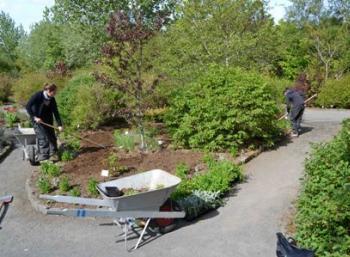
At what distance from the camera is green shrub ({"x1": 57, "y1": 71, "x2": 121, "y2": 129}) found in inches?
546

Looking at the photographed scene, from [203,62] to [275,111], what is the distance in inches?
245

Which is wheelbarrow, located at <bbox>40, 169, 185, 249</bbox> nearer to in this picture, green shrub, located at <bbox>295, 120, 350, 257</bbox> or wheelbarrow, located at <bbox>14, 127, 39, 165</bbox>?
green shrub, located at <bbox>295, 120, 350, 257</bbox>

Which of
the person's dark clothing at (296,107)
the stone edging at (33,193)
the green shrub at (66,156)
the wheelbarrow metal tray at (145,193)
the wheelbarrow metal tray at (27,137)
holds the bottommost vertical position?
the stone edging at (33,193)

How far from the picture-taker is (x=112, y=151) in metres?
11.1

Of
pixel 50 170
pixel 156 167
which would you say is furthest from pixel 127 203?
pixel 50 170

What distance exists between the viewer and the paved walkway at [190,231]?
6125mm

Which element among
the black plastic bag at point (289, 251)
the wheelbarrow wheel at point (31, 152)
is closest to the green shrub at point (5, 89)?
the wheelbarrow wheel at point (31, 152)

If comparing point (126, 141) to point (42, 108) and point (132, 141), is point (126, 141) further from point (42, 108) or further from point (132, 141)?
point (42, 108)

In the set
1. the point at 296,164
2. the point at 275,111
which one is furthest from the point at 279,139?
the point at 296,164

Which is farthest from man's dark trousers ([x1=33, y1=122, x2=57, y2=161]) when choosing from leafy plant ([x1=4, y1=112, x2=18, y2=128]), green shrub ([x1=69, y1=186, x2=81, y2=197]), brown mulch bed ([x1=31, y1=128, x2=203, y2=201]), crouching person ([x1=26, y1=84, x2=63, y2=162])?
leafy plant ([x1=4, y1=112, x2=18, y2=128])

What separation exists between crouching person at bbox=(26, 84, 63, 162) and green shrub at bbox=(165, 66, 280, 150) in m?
2.80

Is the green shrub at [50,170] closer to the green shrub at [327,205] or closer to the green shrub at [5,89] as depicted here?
the green shrub at [327,205]

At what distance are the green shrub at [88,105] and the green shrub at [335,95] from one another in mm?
10849

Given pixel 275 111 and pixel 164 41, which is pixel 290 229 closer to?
pixel 275 111
